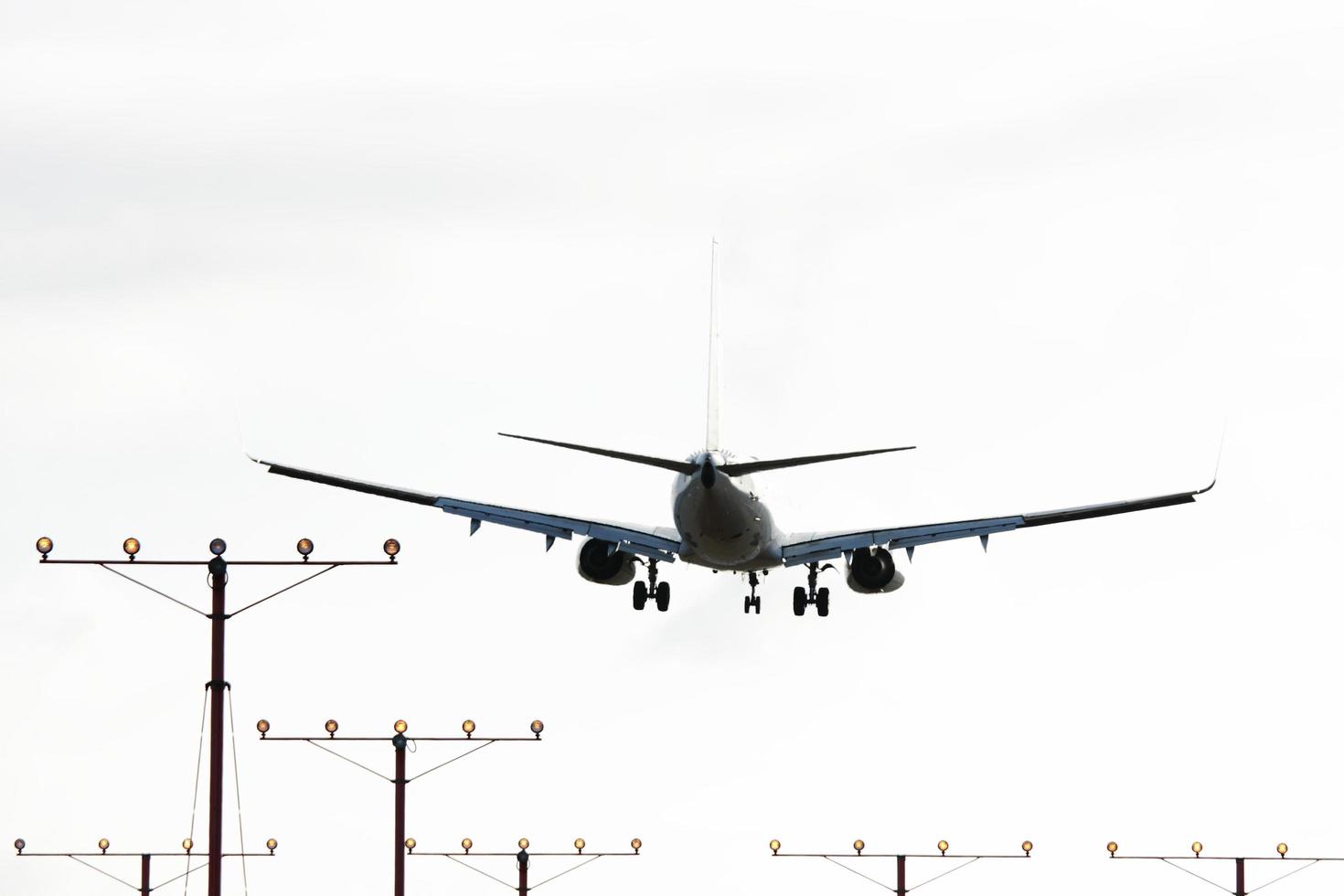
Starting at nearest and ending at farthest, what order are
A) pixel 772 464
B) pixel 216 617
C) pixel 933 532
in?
pixel 216 617 < pixel 772 464 < pixel 933 532

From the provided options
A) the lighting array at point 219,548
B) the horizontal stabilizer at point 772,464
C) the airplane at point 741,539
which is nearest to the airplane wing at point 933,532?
the airplane at point 741,539

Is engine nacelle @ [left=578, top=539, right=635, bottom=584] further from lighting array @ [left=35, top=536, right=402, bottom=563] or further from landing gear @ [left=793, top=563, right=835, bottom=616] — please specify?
lighting array @ [left=35, top=536, right=402, bottom=563]

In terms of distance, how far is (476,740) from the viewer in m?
64.4

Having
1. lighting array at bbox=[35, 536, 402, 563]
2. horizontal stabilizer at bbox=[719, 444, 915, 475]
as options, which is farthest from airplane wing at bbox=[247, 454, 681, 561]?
lighting array at bbox=[35, 536, 402, 563]

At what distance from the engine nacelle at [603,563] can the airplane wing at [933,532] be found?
4.94 metres

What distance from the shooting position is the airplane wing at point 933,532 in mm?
72000

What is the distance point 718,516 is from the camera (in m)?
65.2

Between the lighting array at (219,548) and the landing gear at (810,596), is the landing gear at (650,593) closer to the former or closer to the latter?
the landing gear at (810,596)

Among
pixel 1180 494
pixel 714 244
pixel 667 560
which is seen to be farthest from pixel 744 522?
pixel 714 244

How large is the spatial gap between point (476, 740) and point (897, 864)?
22098 millimetres

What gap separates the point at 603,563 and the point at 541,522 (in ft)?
8.21

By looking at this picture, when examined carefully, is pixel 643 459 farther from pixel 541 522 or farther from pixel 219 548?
pixel 219 548

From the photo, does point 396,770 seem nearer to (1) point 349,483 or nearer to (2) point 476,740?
(2) point 476,740

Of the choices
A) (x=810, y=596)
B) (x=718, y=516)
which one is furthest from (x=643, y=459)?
(x=810, y=596)
